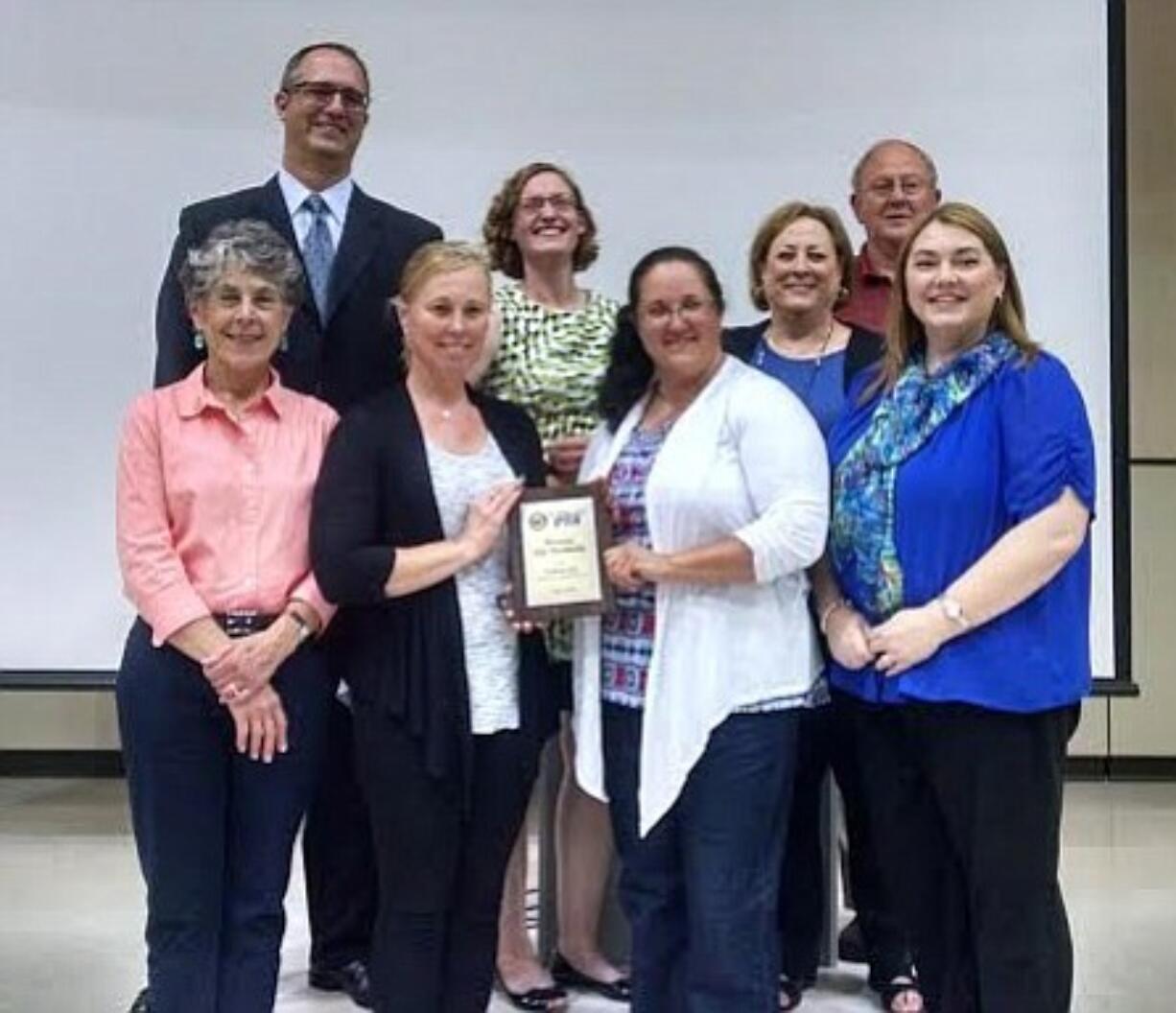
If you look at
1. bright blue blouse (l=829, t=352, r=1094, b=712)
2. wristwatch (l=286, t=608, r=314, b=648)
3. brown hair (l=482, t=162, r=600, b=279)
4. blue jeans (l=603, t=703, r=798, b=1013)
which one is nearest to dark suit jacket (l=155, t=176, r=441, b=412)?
brown hair (l=482, t=162, r=600, b=279)

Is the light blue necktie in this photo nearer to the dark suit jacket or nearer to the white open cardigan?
the dark suit jacket

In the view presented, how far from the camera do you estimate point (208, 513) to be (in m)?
2.40

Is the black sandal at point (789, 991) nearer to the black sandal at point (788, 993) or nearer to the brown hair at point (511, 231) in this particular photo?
the black sandal at point (788, 993)

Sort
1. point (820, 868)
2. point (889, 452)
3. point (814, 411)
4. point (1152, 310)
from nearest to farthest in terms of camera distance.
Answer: point (889, 452)
point (814, 411)
point (820, 868)
point (1152, 310)

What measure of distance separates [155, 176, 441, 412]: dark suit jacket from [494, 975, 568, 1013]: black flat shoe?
129 cm

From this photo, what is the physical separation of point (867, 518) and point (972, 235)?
46cm

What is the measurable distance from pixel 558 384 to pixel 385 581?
656mm

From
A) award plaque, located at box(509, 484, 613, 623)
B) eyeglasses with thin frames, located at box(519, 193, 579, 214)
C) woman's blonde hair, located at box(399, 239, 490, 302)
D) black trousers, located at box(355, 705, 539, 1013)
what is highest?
eyeglasses with thin frames, located at box(519, 193, 579, 214)

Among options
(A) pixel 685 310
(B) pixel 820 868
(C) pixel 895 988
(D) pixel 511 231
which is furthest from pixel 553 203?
(C) pixel 895 988

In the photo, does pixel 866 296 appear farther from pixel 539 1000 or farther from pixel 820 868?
pixel 539 1000

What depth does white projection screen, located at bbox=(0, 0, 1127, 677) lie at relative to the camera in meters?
4.41

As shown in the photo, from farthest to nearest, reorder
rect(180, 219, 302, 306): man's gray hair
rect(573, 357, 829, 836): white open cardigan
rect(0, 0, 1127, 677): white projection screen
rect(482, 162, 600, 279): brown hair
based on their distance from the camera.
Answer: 1. rect(0, 0, 1127, 677): white projection screen
2. rect(482, 162, 600, 279): brown hair
3. rect(180, 219, 302, 306): man's gray hair
4. rect(573, 357, 829, 836): white open cardigan

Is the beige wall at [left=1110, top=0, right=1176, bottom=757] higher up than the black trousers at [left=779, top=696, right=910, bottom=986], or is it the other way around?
the beige wall at [left=1110, top=0, right=1176, bottom=757]

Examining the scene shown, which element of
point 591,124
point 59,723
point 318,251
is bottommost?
point 59,723
